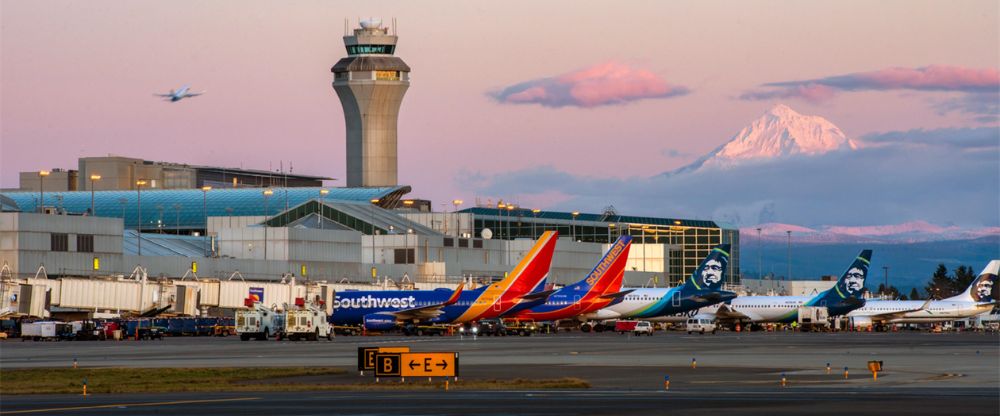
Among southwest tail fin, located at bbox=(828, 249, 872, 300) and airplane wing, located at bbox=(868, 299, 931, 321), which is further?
airplane wing, located at bbox=(868, 299, 931, 321)

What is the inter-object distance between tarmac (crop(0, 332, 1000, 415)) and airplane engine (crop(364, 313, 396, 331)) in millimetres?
29574

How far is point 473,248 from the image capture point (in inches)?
7554

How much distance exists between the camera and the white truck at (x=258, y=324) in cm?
10169

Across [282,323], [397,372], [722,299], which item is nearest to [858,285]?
[722,299]

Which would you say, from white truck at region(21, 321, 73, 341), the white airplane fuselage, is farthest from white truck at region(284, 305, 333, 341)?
the white airplane fuselage

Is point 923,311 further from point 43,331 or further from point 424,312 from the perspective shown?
point 43,331

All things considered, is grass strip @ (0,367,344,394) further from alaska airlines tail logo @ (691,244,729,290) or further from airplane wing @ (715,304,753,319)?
airplane wing @ (715,304,753,319)

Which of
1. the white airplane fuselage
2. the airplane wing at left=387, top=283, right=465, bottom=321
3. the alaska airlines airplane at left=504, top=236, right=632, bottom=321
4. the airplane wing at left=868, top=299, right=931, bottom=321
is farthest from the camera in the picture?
the airplane wing at left=868, top=299, right=931, bottom=321

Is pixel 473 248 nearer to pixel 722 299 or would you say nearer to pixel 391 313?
pixel 722 299

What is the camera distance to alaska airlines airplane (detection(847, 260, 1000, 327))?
154 metres

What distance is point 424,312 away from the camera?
115938 mm

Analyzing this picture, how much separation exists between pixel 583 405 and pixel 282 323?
65.2 meters

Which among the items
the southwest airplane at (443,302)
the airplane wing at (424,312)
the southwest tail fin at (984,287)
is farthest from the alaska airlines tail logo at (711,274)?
the airplane wing at (424,312)

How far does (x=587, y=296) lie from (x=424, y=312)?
62.5 feet
